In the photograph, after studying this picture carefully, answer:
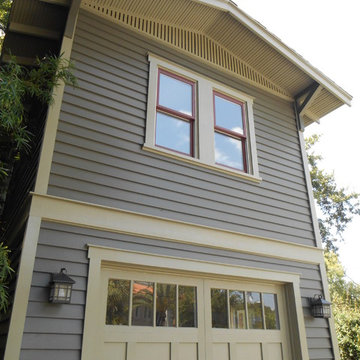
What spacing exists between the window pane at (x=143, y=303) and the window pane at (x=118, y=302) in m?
0.09

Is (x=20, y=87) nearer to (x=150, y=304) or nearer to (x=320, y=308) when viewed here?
(x=150, y=304)

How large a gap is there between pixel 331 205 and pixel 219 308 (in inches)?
480

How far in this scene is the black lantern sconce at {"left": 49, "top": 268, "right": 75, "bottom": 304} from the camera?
315cm

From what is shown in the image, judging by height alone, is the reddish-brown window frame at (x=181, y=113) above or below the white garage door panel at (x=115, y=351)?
above

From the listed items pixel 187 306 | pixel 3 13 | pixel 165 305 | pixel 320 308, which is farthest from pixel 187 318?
pixel 3 13

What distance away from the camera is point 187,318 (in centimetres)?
409

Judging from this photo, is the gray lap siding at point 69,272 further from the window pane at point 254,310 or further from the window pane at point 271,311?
the window pane at point 271,311

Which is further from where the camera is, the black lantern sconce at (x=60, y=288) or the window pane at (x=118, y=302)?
the window pane at (x=118, y=302)

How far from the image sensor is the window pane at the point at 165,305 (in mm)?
3926

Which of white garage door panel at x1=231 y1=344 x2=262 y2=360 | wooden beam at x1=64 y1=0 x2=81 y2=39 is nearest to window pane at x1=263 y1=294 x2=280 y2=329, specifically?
white garage door panel at x1=231 y1=344 x2=262 y2=360

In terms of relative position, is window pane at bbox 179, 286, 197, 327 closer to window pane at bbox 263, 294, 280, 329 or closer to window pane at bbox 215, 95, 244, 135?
window pane at bbox 263, 294, 280, 329

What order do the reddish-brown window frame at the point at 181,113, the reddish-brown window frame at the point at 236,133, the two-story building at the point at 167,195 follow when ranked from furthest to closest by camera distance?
1. the reddish-brown window frame at the point at 236,133
2. the reddish-brown window frame at the point at 181,113
3. the two-story building at the point at 167,195

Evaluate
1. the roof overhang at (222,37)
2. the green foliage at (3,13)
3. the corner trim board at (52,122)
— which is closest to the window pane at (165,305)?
the corner trim board at (52,122)

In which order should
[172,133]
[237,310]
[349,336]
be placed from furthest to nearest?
[349,336]
[172,133]
[237,310]
